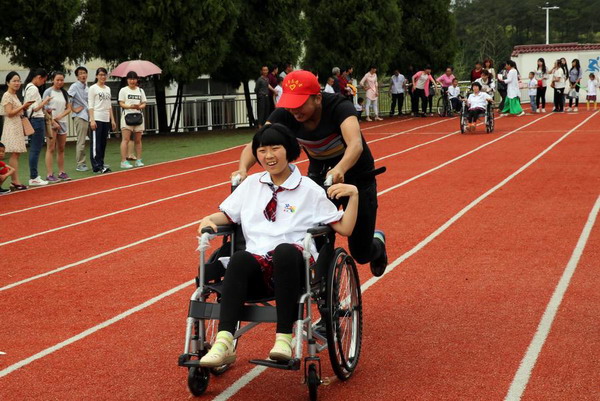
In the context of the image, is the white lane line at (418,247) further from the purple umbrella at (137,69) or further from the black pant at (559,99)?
the black pant at (559,99)

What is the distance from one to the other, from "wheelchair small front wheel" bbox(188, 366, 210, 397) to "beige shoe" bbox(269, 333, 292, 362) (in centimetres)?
44

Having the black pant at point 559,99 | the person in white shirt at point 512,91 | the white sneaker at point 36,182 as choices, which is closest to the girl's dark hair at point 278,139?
the white sneaker at point 36,182

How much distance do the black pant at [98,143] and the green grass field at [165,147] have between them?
21 centimetres

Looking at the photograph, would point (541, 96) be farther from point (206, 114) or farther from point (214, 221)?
point (214, 221)

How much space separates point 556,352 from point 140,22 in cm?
2217

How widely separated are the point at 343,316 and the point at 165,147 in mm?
18647

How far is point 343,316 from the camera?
5414 mm

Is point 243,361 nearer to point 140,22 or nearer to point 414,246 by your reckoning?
point 414,246

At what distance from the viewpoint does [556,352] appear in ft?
18.8

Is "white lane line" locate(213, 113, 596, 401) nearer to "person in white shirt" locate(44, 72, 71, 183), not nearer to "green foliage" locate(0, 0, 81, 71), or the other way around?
"person in white shirt" locate(44, 72, 71, 183)

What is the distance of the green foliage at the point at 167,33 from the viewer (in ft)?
86.5

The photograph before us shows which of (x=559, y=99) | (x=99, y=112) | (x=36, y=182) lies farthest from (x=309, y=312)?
(x=559, y=99)

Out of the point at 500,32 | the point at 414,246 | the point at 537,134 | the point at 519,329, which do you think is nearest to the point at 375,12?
the point at 537,134

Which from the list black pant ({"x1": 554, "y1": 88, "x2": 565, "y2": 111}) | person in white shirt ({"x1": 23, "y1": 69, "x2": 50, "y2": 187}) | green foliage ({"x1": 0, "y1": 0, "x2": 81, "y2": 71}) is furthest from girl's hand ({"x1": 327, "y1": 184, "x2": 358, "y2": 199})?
black pant ({"x1": 554, "y1": 88, "x2": 565, "y2": 111})
